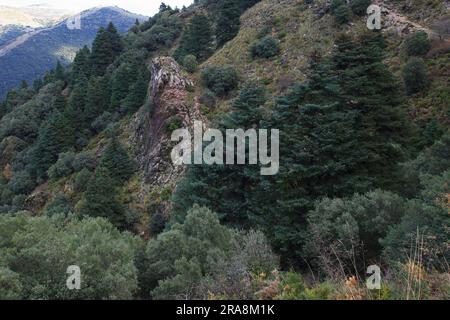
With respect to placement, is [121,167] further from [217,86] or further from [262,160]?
[262,160]

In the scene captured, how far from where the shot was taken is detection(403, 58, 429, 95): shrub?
84.4 feet

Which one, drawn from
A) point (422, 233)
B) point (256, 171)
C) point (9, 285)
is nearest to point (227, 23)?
point (256, 171)

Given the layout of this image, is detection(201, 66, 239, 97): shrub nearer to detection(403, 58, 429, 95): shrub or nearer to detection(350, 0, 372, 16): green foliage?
detection(350, 0, 372, 16): green foliage

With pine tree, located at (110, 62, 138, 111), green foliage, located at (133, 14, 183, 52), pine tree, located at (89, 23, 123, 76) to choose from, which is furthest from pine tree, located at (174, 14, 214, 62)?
pine tree, located at (89, 23, 123, 76)

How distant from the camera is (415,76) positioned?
1021 inches

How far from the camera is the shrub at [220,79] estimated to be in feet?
109

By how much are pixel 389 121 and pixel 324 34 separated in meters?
19.4

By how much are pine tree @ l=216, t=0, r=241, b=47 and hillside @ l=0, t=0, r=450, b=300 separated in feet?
0.71

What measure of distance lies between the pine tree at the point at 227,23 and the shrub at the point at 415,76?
22.1m

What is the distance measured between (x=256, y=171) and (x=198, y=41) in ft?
95.8

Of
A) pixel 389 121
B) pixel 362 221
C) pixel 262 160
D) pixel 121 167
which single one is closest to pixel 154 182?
pixel 121 167

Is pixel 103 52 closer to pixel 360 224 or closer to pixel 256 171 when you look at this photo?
pixel 256 171
